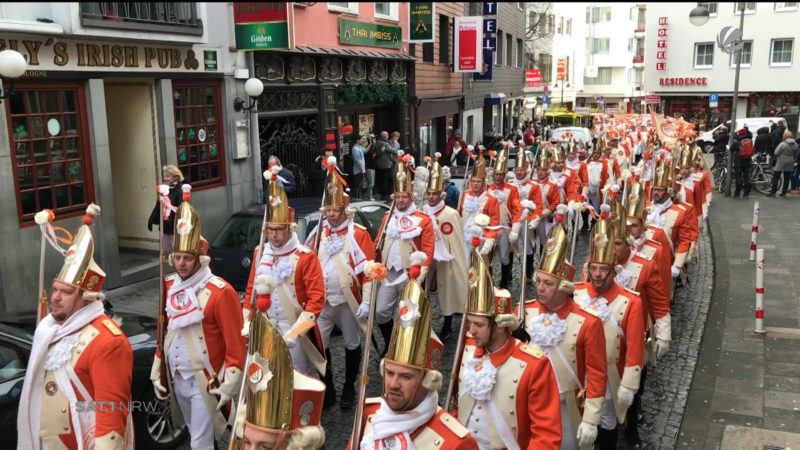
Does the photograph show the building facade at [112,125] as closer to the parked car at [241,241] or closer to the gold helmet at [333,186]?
the parked car at [241,241]

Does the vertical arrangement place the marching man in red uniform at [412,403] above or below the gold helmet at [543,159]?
below

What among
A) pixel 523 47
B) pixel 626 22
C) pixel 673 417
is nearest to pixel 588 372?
pixel 673 417

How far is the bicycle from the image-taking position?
22141 millimetres

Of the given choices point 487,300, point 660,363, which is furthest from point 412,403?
point 660,363

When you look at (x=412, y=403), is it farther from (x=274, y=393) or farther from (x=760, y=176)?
(x=760, y=176)

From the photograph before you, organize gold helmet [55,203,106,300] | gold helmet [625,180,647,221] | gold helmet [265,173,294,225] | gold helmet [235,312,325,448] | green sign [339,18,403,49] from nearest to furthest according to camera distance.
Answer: gold helmet [235,312,325,448] → gold helmet [55,203,106,300] → gold helmet [265,173,294,225] → gold helmet [625,180,647,221] → green sign [339,18,403,49]

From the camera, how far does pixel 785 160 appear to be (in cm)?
2028

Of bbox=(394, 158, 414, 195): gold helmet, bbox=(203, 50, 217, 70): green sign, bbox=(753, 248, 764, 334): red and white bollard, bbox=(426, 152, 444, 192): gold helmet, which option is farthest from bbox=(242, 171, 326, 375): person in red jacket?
bbox=(203, 50, 217, 70): green sign

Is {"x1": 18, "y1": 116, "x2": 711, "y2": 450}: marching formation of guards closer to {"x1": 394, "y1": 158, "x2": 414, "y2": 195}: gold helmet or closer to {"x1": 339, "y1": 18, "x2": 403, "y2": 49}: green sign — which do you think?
{"x1": 394, "y1": 158, "x2": 414, "y2": 195}: gold helmet

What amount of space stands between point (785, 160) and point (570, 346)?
60.9ft

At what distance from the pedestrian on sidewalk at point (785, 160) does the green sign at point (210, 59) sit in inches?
618

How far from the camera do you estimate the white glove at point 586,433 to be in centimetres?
465

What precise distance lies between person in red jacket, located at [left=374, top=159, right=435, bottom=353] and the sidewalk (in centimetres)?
307

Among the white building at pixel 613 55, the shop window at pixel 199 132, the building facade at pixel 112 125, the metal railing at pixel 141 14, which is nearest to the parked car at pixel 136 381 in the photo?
the building facade at pixel 112 125
